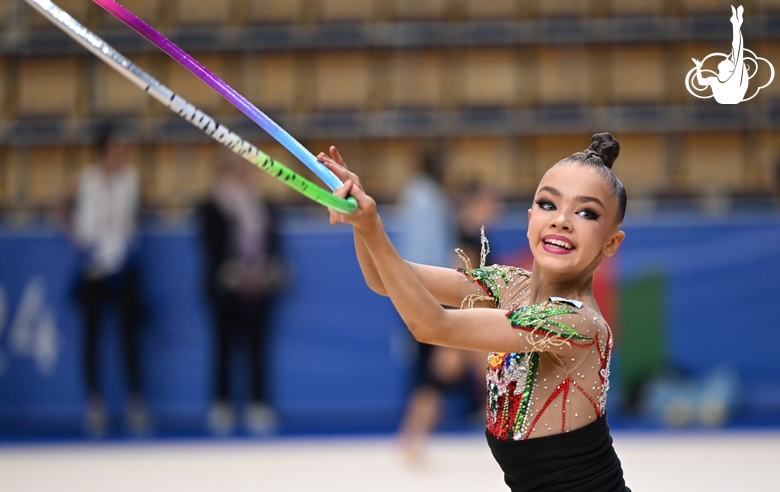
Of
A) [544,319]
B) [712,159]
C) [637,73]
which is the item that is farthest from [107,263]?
[712,159]

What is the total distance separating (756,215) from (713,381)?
4.13 ft

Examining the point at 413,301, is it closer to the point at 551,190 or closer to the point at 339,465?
the point at 551,190

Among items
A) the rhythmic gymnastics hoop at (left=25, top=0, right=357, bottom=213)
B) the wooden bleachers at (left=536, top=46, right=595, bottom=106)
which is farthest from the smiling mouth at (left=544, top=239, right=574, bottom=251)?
the wooden bleachers at (left=536, top=46, right=595, bottom=106)

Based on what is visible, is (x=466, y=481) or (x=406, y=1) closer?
(x=466, y=481)

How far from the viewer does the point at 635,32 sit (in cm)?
935

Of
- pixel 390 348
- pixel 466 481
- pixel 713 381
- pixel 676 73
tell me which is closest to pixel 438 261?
pixel 390 348

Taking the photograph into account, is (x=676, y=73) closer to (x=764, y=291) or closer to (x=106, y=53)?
(x=764, y=291)

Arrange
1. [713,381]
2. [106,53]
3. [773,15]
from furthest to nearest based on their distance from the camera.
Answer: [773,15]
[713,381]
[106,53]

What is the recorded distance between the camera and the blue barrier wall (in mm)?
6582

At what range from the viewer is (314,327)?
6.68 m

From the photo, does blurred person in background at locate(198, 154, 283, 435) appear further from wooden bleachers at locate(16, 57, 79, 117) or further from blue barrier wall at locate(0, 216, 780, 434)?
wooden bleachers at locate(16, 57, 79, 117)

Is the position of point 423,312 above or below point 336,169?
below

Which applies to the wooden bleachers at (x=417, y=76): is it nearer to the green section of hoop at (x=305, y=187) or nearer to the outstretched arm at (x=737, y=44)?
the outstretched arm at (x=737, y=44)

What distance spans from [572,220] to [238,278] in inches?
188
